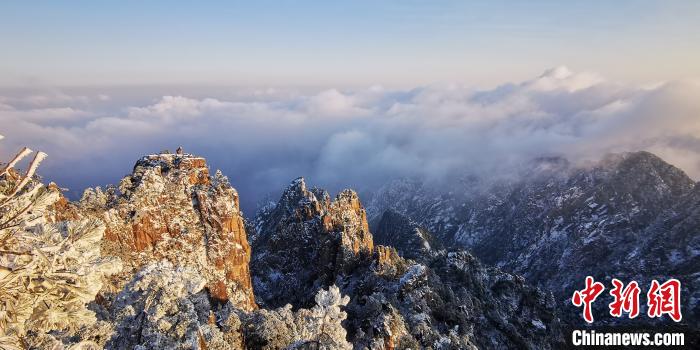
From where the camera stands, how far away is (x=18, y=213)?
1177 cm

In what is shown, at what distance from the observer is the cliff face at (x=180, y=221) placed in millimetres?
78062

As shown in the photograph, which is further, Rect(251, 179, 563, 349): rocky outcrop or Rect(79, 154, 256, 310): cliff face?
Rect(251, 179, 563, 349): rocky outcrop

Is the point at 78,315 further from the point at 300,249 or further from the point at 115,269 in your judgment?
the point at 300,249

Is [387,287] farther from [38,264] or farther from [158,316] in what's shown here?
[38,264]

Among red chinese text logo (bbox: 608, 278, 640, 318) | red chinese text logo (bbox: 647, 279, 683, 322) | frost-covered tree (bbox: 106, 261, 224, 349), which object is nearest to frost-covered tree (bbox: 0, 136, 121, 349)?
frost-covered tree (bbox: 106, 261, 224, 349)

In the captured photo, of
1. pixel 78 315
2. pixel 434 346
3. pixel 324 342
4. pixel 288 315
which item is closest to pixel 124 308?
pixel 324 342

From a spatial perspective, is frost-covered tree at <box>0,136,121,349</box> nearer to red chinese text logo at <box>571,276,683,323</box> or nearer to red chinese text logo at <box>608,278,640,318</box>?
red chinese text logo at <box>571,276,683,323</box>

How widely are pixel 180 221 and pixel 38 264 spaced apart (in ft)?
253

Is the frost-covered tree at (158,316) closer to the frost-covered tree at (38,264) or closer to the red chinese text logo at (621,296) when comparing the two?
the frost-covered tree at (38,264)

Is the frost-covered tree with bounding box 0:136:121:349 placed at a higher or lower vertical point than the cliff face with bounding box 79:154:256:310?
higher

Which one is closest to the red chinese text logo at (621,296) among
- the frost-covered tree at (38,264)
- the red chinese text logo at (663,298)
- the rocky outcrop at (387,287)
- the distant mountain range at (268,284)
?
the red chinese text logo at (663,298)

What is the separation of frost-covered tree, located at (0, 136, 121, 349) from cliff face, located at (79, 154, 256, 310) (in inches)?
2615

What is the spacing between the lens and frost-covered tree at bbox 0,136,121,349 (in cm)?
1170

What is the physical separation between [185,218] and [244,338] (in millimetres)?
33642
